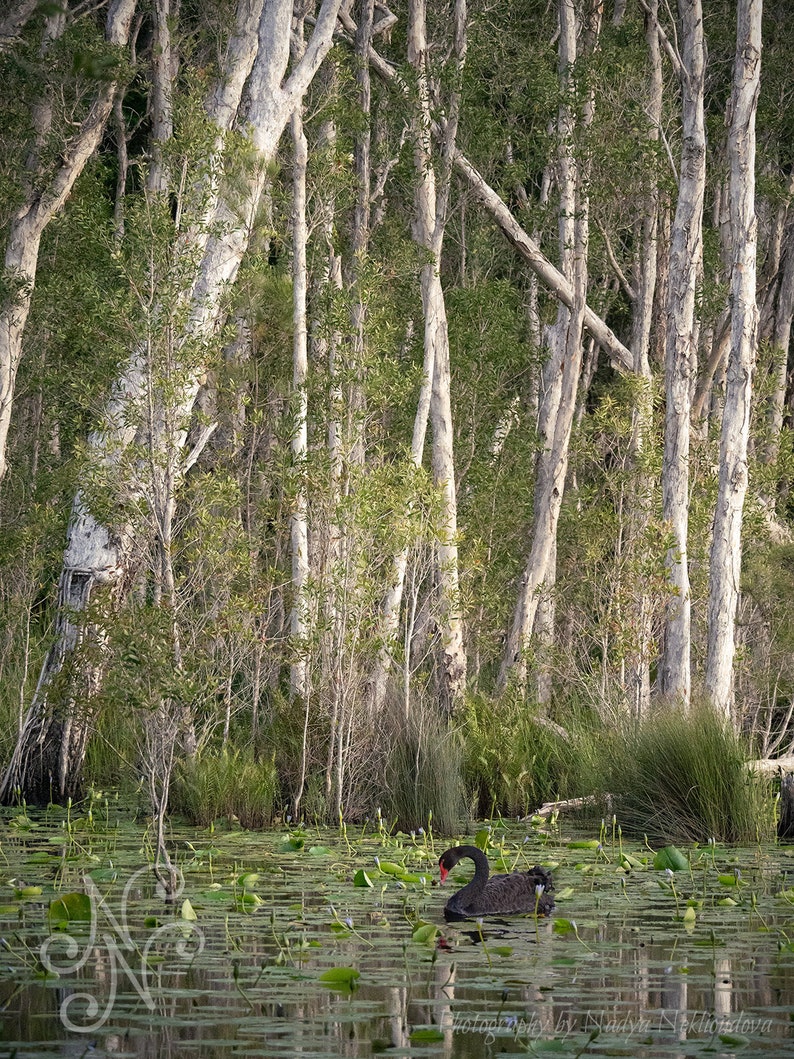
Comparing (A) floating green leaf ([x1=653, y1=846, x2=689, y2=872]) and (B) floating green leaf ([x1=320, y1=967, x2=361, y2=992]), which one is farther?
(A) floating green leaf ([x1=653, y1=846, x2=689, y2=872])

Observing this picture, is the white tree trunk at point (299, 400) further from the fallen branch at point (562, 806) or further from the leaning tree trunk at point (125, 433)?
the fallen branch at point (562, 806)

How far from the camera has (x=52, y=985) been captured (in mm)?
5461

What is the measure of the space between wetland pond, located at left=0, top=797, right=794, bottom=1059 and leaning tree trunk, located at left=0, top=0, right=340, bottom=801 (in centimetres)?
386

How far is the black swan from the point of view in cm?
743

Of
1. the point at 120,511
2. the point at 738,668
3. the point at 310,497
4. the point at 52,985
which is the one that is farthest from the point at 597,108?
the point at 52,985

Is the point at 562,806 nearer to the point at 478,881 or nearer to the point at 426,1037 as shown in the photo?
the point at 478,881

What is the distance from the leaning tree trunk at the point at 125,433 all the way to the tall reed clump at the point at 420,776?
2542mm

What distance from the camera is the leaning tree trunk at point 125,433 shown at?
13.0m

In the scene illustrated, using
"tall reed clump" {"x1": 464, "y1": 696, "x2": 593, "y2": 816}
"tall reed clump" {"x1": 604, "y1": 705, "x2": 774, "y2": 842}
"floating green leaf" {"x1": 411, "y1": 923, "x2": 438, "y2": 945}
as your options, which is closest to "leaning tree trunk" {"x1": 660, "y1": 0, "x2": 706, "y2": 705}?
"tall reed clump" {"x1": 464, "y1": 696, "x2": 593, "y2": 816}

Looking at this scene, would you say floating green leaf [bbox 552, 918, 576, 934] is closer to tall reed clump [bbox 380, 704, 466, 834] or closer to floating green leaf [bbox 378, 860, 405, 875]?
floating green leaf [bbox 378, 860, 405, 875]

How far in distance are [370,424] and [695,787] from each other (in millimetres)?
5989

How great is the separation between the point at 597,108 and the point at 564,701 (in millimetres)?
7697

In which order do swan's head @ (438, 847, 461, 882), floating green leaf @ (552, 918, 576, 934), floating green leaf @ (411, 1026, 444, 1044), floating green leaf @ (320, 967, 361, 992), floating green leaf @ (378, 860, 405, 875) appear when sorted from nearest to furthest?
floating green leaf @ (411, 1026, 444, 1044)
floating green leaf @ (320, 967, 361, 992)
floating green leaf @ (552, 918, 576, 934)
swan's head @ (438, 847, 461, 882)
floating green leaf @ (378, 860, 405, 875)

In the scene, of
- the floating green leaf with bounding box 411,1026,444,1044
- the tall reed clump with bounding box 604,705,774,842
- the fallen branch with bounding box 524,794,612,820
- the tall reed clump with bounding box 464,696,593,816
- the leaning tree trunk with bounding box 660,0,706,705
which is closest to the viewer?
the floating green leaf with bounding box 411,1026,444,1044
